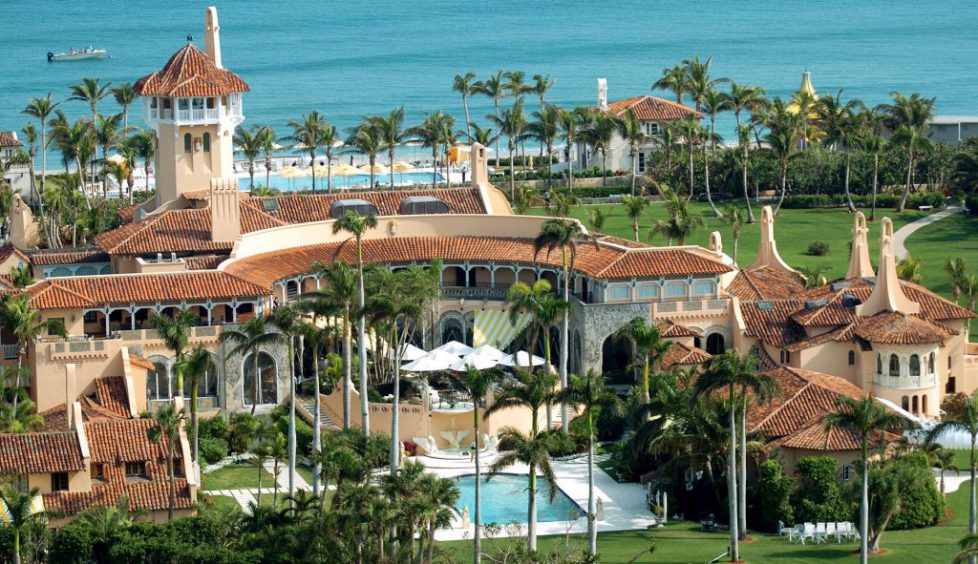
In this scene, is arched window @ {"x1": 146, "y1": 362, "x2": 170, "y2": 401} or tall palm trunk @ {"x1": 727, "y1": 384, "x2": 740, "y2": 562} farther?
arched window @ {"x1": 146, "y1": 362, "x2": 170, "y2": 401}

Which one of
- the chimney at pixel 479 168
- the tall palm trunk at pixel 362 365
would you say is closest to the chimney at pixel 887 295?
the tall palm trunk at pixel 362 365

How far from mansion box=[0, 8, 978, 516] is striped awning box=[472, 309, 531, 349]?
9 cm

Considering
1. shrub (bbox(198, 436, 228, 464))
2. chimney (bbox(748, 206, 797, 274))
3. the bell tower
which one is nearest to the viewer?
shrub (bbox(198, 436, 228, 464))

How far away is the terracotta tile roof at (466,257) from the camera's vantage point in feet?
339

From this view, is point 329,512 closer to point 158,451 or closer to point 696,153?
point 158,451

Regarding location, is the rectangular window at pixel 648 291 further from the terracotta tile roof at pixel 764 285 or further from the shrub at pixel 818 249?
the shrub at pixel 818 249

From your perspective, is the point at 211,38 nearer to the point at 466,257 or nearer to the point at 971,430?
the point at 466,257

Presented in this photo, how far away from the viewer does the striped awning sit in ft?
345

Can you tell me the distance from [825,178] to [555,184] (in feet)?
53.2

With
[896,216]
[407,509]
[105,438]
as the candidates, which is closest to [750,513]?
[407,509]

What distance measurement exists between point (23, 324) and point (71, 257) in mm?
15091

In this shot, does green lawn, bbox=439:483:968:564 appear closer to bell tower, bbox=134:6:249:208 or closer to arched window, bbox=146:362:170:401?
arched window, bbox=146:362:170:401

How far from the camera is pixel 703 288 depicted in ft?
341

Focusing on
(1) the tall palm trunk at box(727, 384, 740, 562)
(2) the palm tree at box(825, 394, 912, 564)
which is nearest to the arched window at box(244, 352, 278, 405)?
(1) the tall palm trunk at box(727, 384, 740, 562)
